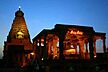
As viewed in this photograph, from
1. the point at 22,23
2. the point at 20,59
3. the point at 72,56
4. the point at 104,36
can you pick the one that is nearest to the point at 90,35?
the point at 104,36

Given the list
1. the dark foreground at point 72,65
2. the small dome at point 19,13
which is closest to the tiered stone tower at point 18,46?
the small dome at point 19,13

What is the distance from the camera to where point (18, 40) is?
1458 inches

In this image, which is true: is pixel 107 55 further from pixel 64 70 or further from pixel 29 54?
pixel 29 54

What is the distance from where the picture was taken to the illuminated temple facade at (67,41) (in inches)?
958

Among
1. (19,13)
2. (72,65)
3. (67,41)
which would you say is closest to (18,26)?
(19,13)

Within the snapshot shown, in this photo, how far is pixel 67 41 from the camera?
34.1 metres

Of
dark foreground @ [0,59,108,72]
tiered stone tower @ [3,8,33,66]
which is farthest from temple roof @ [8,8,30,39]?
dark foreground @ [0,59,108,72]

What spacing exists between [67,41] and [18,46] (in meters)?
9.37

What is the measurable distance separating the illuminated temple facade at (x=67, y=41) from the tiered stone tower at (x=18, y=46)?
3221 mm

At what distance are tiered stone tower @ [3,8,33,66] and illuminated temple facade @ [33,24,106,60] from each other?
10.6 feet

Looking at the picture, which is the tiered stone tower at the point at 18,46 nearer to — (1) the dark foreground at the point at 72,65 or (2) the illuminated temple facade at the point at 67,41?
(2) the illuminated temple facade at the point at 67,41

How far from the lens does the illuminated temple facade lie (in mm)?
24344

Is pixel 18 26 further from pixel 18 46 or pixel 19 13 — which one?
pixel 18 46

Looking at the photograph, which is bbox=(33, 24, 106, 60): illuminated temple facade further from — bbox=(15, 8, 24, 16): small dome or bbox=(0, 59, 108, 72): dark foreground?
bbox=(15, 8, 24, 16): small dome
